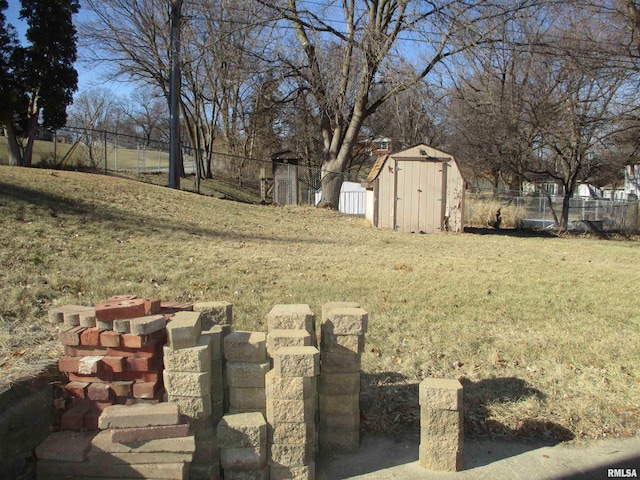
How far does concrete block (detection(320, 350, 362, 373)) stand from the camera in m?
3.33

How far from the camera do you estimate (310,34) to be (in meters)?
17.3

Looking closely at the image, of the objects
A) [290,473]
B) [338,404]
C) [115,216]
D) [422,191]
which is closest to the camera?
[290,473]

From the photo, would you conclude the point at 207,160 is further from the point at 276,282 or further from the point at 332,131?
the point at 276,282

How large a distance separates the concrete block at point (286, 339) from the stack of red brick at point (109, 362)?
0.66 m

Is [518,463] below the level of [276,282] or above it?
below

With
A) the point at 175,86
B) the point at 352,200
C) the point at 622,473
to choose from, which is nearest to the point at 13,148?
the point at 175,86

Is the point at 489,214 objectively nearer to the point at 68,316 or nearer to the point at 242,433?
the point at 242,433

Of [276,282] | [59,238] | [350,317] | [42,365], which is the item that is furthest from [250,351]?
[59,238]

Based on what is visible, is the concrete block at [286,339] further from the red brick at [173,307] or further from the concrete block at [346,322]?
the red brick at [173,307]

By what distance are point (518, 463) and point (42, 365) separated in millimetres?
3083

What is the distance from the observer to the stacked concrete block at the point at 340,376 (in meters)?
3.29

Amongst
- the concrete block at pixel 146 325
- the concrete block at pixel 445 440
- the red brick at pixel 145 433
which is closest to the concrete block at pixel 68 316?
the concrete block at pixel 146 325

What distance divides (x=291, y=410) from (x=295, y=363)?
29 centimetres

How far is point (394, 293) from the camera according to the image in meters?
6.68
